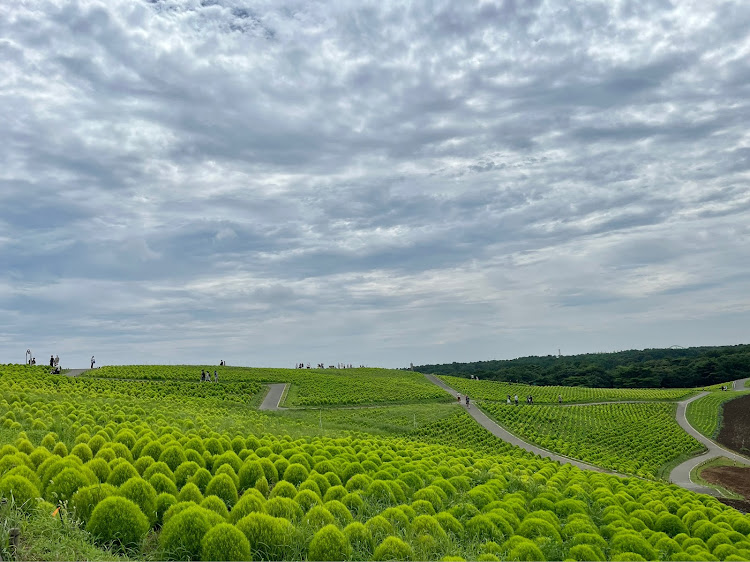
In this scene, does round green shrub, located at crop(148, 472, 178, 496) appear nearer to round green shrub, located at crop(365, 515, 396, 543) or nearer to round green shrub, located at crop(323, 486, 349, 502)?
round green shrub, located at crop(323, 486, 349, 502)

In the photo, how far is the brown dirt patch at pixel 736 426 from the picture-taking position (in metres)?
46.5

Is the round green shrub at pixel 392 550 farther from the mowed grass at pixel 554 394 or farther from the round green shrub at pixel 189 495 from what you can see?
the mowed grass at pixel 554 394

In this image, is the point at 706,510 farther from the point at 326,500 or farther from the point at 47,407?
the point at 47,407

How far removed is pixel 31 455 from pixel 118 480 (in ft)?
6.61

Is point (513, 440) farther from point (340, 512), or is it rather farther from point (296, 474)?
point (340, 512)

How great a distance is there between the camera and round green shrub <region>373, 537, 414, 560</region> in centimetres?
722

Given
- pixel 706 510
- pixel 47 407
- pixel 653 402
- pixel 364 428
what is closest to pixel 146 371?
pixel 364 428

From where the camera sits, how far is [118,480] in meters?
8.71

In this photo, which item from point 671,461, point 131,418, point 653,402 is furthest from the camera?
point 653,402

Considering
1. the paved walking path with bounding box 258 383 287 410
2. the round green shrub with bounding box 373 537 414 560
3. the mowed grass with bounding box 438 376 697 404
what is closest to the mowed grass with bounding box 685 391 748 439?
Answer: the mowed grass with bounding box 438 376 697 404

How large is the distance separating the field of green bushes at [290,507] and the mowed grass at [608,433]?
76.4 ft

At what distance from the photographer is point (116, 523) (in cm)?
689

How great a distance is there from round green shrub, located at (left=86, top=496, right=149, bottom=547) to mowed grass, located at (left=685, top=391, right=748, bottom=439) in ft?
183

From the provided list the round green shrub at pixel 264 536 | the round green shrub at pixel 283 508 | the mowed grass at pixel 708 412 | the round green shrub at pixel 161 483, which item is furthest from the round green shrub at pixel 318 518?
the mowed grass at pixel 708 412
